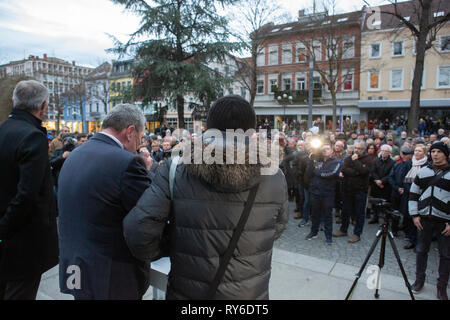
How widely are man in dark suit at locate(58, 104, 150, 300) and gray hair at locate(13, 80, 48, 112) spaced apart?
780mm

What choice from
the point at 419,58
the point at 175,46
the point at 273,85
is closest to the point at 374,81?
the point at 273,85

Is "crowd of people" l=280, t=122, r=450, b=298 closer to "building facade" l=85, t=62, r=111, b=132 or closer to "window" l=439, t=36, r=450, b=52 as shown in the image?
"window" l=439, t=36, r=450, b=52

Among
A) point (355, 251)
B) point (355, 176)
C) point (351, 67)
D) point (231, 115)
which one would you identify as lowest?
point (355, 251)

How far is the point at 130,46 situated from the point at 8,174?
14.2 m

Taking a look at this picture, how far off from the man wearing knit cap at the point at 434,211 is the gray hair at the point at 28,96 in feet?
14.6

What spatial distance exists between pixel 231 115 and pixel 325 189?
15.7 feet

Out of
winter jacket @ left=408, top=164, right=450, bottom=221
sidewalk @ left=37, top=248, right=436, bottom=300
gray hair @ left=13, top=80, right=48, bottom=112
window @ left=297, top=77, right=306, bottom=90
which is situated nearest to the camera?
gray hair @ left=13, top=80, right=48, bottom=112

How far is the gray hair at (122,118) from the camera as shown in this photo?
189 centimetres

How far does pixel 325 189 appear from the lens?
5816 mm

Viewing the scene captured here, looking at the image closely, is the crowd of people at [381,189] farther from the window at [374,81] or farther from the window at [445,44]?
the window at [374,81]

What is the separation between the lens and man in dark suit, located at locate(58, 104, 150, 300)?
1.64 meters

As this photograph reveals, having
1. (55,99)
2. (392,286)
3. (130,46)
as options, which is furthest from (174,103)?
(55,99)

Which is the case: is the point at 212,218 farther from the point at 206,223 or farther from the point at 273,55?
the point at 273,55

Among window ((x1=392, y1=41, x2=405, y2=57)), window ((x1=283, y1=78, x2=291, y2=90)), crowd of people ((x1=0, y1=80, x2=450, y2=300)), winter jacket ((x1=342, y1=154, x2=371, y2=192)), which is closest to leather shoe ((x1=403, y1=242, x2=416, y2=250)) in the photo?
winter jacket ((x1=342, y1=154, x2=371, y2=192))
